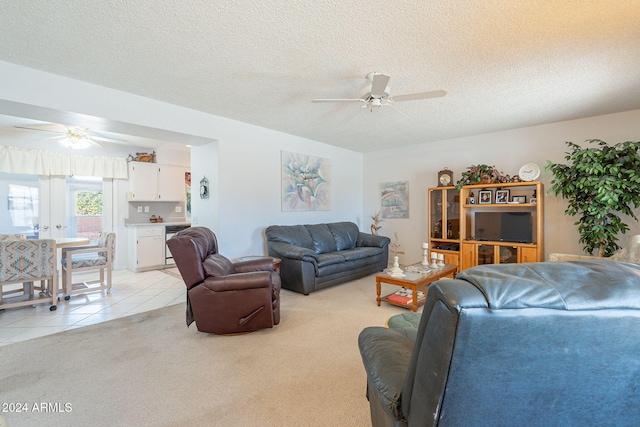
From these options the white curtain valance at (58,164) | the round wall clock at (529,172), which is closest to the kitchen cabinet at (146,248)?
the white curtain valance at (58,164)

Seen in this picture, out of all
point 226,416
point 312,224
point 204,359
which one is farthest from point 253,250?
point 226,416

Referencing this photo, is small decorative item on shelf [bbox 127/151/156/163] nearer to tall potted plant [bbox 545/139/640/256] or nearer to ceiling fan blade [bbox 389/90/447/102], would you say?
ceiling fan blade [bbox 389/90/447/102]

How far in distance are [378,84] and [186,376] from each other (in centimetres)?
283

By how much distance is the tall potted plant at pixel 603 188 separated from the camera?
3.33 m

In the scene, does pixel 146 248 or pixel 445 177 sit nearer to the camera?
pixel 445 177

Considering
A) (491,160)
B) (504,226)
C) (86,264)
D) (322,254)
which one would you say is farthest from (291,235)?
(491,160)

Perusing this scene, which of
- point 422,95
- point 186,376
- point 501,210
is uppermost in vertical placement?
point 422,95

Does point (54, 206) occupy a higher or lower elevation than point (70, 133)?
lower

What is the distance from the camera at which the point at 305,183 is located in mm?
5344

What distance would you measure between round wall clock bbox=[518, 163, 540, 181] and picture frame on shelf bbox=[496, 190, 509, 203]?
31 cm

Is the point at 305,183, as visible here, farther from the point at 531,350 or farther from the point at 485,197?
the point at 531,350

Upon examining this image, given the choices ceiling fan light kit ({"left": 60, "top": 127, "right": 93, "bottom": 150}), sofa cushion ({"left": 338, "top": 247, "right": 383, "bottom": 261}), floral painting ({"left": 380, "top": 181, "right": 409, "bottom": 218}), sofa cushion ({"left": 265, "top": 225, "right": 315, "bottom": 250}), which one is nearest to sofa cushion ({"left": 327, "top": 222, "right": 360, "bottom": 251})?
sofa cushion ({"left": 338, "top": 247, "right": 383, "bottom": 261})

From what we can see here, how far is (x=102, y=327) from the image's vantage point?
2.89 meters

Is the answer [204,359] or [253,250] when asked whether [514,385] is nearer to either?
[204,359]
